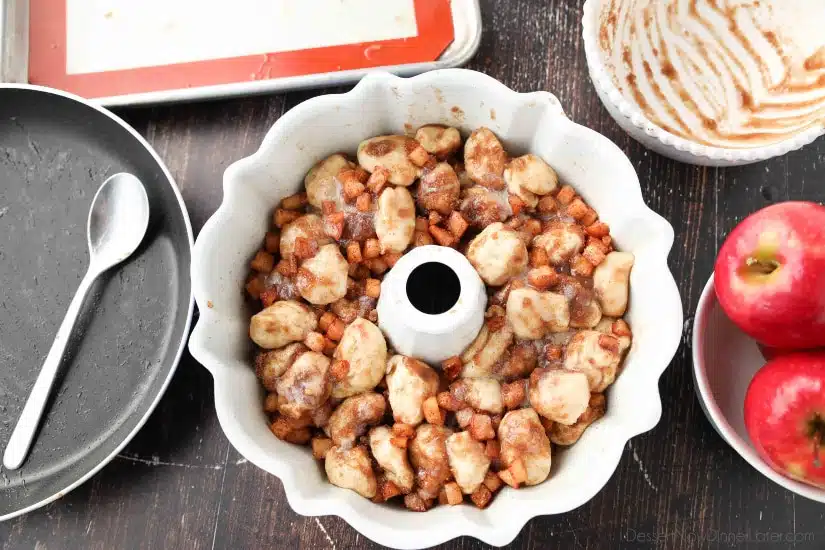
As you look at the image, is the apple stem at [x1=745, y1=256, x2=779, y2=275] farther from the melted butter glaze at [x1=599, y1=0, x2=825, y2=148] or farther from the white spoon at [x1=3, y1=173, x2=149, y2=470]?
the white spoon at [x1=3, y1=173, x2=149, y2=470]

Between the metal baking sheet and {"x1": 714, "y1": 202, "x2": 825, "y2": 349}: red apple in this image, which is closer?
{"x1": 714, "y1": 202, "x2": 825, "y2": 349}: red apple

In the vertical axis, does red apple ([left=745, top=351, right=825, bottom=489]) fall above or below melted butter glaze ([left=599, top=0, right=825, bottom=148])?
below

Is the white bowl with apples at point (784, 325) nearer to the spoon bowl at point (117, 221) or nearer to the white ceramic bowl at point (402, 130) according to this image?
the white ceramic bowl at point (402, 130)

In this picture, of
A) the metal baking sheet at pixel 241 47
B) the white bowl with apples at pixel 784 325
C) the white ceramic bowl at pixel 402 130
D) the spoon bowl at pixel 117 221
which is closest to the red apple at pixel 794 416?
the white bowl with apples at pixel 784 325

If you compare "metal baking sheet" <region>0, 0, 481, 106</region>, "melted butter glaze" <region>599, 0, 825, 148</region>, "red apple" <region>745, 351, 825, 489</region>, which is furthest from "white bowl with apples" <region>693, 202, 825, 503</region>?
"metal baking sheet" <region>0, 0, 481, 106</region>

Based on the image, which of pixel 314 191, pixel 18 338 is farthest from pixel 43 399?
pixel 314 191

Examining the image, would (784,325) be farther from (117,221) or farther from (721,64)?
(117,221)

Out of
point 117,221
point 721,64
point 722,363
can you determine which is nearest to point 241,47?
point 117,221
